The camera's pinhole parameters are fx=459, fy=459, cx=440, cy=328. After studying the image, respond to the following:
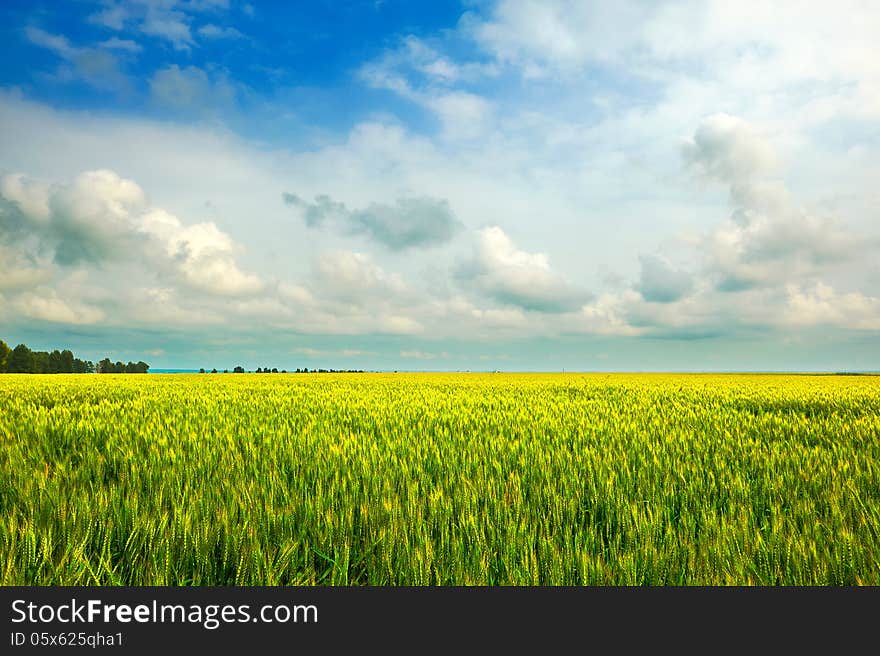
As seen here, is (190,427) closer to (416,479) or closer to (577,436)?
(416,479)

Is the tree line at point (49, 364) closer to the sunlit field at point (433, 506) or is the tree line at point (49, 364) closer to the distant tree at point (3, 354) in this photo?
the distant tree at point (3, 354)

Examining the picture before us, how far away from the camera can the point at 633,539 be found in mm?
2543

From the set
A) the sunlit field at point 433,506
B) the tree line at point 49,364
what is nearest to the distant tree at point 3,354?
the tree line at point 49,364

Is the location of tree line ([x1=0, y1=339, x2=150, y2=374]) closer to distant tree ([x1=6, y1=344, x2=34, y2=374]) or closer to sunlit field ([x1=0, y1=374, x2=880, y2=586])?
distant tree ([x1=6, y1=344, x2=34, y2=374])

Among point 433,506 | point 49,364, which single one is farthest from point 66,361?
point 433,506

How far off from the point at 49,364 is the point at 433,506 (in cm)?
12209

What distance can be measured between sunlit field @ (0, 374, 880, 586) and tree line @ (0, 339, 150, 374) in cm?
9224

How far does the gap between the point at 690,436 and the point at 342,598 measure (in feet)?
17.9

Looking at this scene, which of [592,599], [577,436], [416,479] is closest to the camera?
[592,599]

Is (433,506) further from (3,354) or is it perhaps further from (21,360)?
(21,360)

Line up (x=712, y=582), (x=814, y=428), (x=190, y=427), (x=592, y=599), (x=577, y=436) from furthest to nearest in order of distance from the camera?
(x=814, y=428) → (x=190, y=427) → (x=577, y=436) → (x=712, y=582) → (x=592, y=599)

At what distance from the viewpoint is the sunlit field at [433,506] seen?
87.0 inches

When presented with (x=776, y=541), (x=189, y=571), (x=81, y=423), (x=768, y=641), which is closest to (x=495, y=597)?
(x=768, y=641)

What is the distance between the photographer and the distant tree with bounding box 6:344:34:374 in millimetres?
86688
